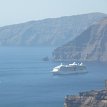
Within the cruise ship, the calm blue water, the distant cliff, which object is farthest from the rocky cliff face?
the distant cliff

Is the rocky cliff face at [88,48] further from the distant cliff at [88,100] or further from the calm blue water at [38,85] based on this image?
the distant cliff at [88,100]

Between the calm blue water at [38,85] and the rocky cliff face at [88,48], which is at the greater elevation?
the calm blue water at [38,85]

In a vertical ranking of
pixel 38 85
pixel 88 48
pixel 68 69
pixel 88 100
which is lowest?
pixel 88 48

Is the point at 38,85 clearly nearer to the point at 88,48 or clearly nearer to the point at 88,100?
the point at 88,100

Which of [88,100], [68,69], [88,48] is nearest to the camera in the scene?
[88,100]

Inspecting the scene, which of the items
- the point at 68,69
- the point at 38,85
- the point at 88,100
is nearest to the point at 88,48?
the point at 68,69

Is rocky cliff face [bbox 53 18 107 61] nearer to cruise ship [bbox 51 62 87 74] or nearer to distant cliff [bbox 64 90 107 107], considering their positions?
cruise ship [bbox 51 62 87 74]

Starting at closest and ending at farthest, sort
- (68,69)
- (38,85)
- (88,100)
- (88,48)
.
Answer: (88,100)
(38,85)
(68,69)
(88,48)

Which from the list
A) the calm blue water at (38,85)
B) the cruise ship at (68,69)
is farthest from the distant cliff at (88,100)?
the cruise ship at (68,69)

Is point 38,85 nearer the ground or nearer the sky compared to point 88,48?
nearer the sky
